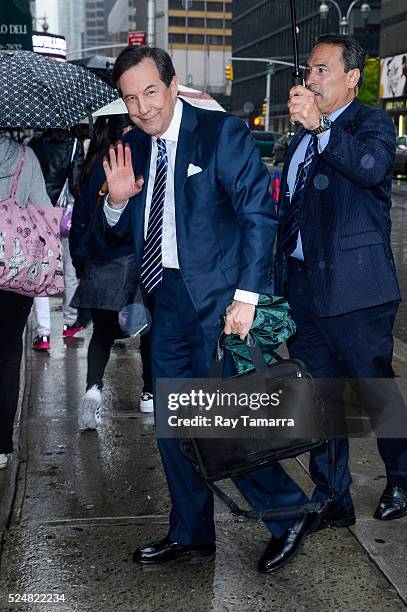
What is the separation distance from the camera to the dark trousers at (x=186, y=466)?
11.5 feet

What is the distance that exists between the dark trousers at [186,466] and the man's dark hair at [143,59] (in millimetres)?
789

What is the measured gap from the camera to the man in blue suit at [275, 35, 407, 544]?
11.5 feet

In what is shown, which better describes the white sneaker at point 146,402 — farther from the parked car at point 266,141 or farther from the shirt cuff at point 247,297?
the parked car at point 266,141

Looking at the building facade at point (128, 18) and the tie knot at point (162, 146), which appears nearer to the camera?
the tie knot at point (162, 146)

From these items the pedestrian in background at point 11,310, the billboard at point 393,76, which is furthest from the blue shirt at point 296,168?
the billboard at point 393,76

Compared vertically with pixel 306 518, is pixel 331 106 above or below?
above

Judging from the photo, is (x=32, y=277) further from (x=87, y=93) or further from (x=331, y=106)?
(x=331, y=106)

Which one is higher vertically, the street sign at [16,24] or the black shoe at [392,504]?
the street sign at [16,24]

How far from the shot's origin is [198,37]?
143875mm

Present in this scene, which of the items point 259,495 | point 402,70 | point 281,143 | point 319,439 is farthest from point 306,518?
point 402,70

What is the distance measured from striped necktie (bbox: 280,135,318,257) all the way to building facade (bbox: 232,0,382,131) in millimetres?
75162

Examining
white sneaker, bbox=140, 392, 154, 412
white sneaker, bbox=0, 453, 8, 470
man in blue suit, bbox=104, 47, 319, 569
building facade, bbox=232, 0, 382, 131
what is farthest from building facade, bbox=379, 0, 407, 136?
man in blue suit, bbox=104, 47, 319, 569

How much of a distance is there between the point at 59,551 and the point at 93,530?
247mm

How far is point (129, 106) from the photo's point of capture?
3320 millimetres
